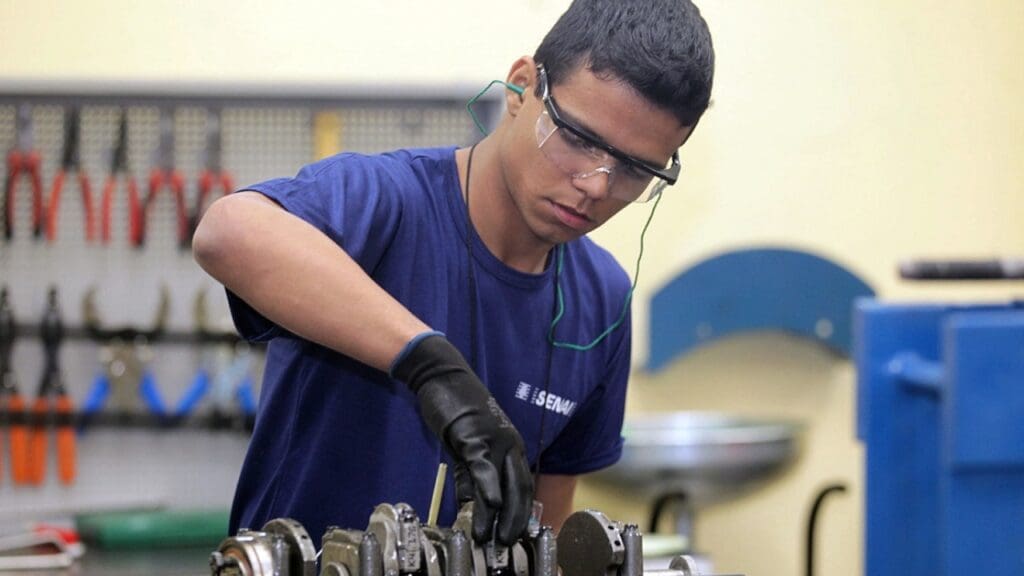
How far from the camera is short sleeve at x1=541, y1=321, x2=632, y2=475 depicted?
172 cm

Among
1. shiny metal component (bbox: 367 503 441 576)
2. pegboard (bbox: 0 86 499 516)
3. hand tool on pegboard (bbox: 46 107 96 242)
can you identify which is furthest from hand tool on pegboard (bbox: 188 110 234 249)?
shiny metal component (bbox: 367 503 441 576)

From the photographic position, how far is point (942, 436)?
1487 mm

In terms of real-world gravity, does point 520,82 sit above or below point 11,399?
above

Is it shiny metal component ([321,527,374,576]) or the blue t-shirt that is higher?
the blue t-shirt

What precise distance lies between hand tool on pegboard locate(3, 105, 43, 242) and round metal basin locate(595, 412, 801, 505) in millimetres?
1409

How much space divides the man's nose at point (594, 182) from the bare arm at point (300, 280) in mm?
252

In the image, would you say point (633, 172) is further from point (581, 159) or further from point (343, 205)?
point (343, 205)

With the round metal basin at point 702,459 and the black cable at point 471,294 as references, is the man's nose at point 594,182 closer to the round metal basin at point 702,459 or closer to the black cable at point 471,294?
the black cable at point 471,294

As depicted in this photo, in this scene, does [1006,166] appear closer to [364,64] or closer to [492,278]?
[364,64]

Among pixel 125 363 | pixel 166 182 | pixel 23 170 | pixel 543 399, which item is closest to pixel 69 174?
pixel 23 170

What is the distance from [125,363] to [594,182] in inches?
75.6

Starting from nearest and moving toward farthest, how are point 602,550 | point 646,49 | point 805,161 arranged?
point 602,550 → point 646,49 → point 805,161

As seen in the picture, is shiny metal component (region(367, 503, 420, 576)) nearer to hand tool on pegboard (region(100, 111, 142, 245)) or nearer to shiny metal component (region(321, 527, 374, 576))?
shiny metal component (region(321, 527, 374, 576))

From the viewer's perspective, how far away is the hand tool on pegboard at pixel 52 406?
303cm
